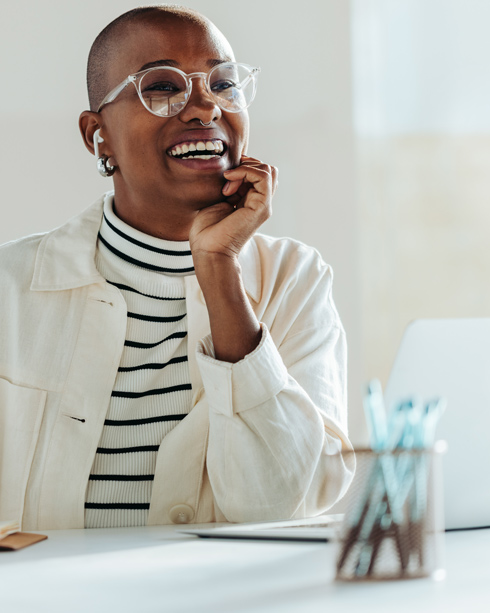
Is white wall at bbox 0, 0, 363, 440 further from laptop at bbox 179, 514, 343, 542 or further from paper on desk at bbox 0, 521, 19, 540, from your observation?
laptop at bbox 179, 514, 343, 542

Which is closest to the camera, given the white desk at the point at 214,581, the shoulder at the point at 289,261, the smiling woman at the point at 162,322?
the white desk at the point at 214,581

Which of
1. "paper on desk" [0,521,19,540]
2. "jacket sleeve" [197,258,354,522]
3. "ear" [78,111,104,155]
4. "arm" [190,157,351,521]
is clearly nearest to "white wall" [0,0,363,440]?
"ear" [78,111,104,155]

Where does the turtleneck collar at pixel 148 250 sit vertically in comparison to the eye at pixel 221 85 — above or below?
below

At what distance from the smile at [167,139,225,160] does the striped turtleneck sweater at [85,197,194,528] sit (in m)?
0.18

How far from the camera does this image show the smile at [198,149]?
1.49 m

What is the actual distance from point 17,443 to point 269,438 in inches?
18.7

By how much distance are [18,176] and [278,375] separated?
5.44 feet

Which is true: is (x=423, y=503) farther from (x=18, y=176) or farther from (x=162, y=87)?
(x=18, y=176)

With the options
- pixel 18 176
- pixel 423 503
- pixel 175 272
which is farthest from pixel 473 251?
pixel 423 503

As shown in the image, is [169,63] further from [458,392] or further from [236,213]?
[458,392]

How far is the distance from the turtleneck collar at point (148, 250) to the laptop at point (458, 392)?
0.63m

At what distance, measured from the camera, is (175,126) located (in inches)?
59.3

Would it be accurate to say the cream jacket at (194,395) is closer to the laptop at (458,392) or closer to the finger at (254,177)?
the finger at (254,177)

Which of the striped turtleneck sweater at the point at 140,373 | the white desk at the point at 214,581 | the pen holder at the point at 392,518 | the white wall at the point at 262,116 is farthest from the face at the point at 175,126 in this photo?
the white wall at the point at 262,116
